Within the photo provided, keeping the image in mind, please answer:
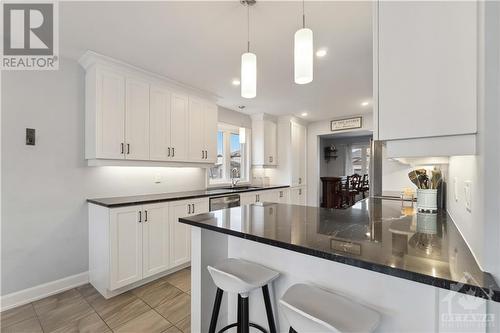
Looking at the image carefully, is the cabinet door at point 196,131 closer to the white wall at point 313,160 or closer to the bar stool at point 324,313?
the bar stool at point 324,313

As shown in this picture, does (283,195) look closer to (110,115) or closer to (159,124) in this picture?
(159,124)

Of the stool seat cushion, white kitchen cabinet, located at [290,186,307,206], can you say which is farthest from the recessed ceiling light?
white kitchen cabinet, located at [290,186,307,206]

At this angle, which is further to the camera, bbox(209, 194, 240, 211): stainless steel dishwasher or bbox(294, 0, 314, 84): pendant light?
bbox(209, 194, 240, 211): stainless steel dishwasher

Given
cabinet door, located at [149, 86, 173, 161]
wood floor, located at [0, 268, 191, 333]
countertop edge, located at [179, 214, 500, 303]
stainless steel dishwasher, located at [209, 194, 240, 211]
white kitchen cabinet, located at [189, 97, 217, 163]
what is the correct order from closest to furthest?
1. countertop edge, located at [179, 214, 500, 303]
2. wood floor, located at [0, 268, 191, 333]
3. cabinet door, located at [149, 86, 173, 161]
4. stainless steel dishwasher, located at [209, 194, 240, 211]
5. white kitchen cabinet, located at [189, 97, 217, 163]

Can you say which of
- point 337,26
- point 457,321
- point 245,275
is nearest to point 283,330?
point 245,275

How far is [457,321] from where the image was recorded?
781 millimetres

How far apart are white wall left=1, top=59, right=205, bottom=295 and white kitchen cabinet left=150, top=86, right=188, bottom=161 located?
0.62m

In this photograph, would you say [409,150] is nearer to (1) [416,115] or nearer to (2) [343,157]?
(1) [416,115]

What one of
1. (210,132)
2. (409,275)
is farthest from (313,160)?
(409,275)

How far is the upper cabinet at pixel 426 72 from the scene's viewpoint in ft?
2.57

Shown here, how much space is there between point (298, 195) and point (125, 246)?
4007mm

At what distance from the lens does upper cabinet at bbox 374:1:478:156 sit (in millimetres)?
782

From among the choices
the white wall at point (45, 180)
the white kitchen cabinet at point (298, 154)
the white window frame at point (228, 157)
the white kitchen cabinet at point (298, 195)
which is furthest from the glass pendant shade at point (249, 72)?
the white kitchen cabinet at point (298, 195)

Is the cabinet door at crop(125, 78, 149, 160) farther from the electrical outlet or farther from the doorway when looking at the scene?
the doorway
